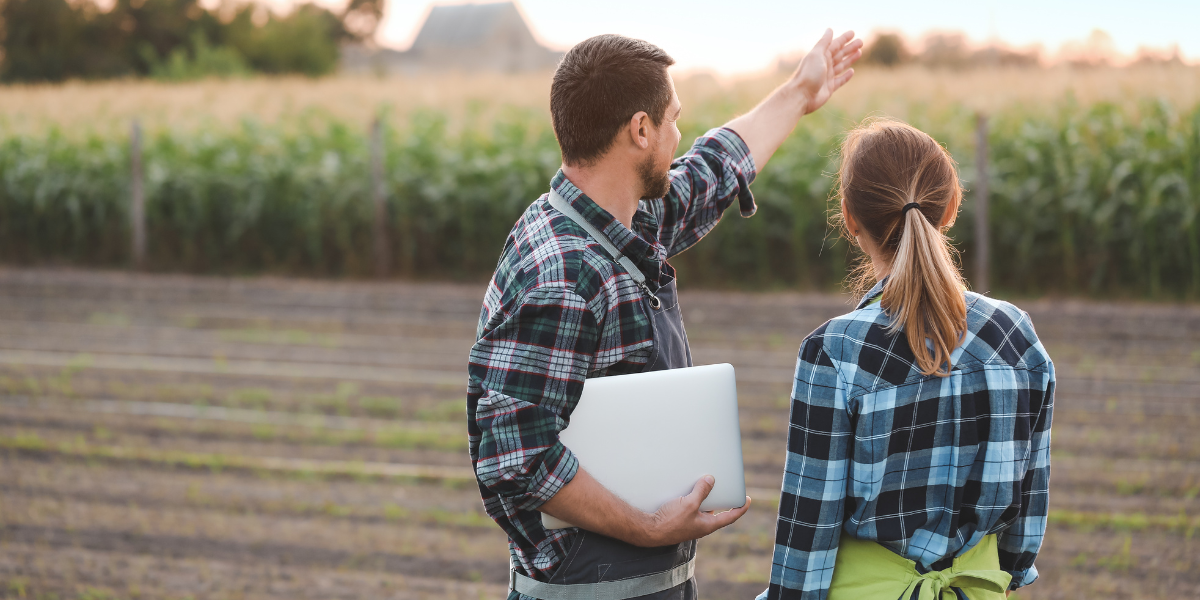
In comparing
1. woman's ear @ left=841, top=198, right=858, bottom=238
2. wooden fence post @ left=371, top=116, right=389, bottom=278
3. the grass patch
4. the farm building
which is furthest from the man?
the farm building

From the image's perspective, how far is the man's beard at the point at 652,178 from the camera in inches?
74.1

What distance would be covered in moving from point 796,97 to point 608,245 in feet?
3.19

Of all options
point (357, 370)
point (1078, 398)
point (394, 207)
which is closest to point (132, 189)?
point (394, 207)

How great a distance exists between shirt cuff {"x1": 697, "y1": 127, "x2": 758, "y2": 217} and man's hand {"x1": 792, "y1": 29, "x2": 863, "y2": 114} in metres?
0.21

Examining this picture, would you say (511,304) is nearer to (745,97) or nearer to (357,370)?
(357,370)

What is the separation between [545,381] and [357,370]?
6.57 metres

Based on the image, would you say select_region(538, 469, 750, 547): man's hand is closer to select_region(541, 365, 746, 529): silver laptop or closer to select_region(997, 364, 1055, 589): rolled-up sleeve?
select_region(541, 365, 746, 529): silver laptop

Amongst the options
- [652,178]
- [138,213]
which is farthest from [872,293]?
[138,213]

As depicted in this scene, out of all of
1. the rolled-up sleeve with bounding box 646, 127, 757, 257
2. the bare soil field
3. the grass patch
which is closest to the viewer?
the rolled-up sleeve with bounding box 646, 127, 757, 257

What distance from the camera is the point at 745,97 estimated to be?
16.7 meters

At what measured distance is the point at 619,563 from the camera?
5.99 feet

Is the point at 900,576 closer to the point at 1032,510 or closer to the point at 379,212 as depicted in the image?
the point at 1032,510

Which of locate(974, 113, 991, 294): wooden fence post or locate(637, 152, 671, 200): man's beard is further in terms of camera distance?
locate(974, 113, 991, 294): wooden fence post

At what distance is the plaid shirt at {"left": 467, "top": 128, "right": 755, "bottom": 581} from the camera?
1.66 m
